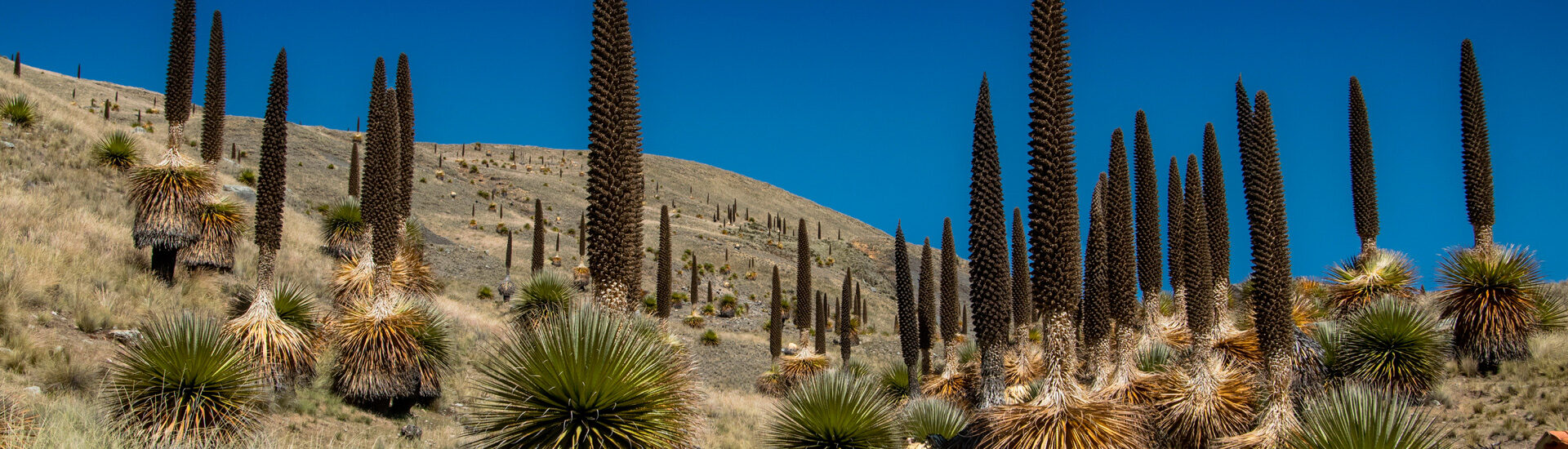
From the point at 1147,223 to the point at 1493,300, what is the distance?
601 centimetres

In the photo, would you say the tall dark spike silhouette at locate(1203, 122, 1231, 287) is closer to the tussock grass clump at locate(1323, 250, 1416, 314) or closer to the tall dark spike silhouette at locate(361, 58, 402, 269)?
the tussock grass clump at locate(1323, 250, 1416, 314)

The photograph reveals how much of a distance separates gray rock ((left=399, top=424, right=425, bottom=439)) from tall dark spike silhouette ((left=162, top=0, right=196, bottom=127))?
22.9 feet

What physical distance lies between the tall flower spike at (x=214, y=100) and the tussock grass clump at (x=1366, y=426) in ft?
59.2

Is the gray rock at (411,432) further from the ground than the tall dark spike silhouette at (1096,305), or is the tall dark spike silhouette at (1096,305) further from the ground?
the tall dark spike silhouette at (1096,305)

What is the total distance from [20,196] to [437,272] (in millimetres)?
21274

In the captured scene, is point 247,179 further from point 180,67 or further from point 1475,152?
point 1475,152

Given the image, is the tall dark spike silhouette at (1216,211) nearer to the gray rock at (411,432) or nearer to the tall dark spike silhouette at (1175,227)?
the tall dark spike silhouette at (1175,227)

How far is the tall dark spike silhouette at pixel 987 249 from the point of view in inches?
511

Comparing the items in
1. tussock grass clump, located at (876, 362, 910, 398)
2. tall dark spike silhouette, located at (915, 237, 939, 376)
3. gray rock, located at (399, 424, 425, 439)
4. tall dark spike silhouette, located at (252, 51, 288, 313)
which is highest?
tall dark spike silhouette, located at (252, 51, 288, 313)

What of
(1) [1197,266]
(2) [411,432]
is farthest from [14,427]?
(1) [1197,266]

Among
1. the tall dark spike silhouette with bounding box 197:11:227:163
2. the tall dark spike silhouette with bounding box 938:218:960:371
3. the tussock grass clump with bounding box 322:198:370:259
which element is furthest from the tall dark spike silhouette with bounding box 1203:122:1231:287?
the tussock grass clump with bounding box 322:198:370:259

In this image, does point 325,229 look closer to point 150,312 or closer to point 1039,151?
point 150,312

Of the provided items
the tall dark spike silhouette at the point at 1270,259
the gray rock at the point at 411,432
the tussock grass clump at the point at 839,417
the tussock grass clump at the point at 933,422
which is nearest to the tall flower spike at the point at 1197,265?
the tall dark spike silhouette at the point at 1270,259

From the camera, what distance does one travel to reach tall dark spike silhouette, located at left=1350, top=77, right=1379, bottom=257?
19.2 meters
